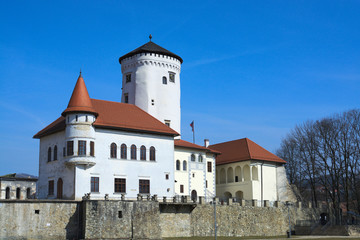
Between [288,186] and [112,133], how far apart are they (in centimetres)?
2518

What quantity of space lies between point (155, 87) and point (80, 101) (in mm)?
12747

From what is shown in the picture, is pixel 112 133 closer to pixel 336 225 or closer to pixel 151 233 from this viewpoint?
pixel 151 233

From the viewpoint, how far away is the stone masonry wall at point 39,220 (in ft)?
110

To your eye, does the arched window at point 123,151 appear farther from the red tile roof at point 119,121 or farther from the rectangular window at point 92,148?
the rectangular window at point 92,148

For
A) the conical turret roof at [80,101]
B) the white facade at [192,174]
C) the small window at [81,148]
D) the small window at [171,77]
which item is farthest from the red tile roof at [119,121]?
the small window at [171,77]

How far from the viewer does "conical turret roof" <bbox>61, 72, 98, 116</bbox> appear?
39.2m

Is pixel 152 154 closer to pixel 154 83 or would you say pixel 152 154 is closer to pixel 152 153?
pixel 152 153

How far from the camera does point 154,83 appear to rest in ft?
167

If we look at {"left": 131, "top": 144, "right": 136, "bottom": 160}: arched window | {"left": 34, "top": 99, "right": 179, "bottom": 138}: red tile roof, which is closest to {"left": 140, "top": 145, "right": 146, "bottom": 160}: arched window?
{"left": 131, "top": 144, "right": 136, "bottom": 160}: arched window

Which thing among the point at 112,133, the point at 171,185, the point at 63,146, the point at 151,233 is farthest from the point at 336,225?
the point at 63,146

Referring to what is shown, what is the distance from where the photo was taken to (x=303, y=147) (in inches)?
2258

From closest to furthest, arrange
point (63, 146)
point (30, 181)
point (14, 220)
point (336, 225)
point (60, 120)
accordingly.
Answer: point (14, 220) → point (63, 146) → point (60, 120) → point (336, 225) → point (30, 181)

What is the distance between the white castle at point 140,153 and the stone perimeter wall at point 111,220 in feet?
6.67

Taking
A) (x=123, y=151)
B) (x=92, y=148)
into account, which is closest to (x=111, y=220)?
(x=92, y=148)
